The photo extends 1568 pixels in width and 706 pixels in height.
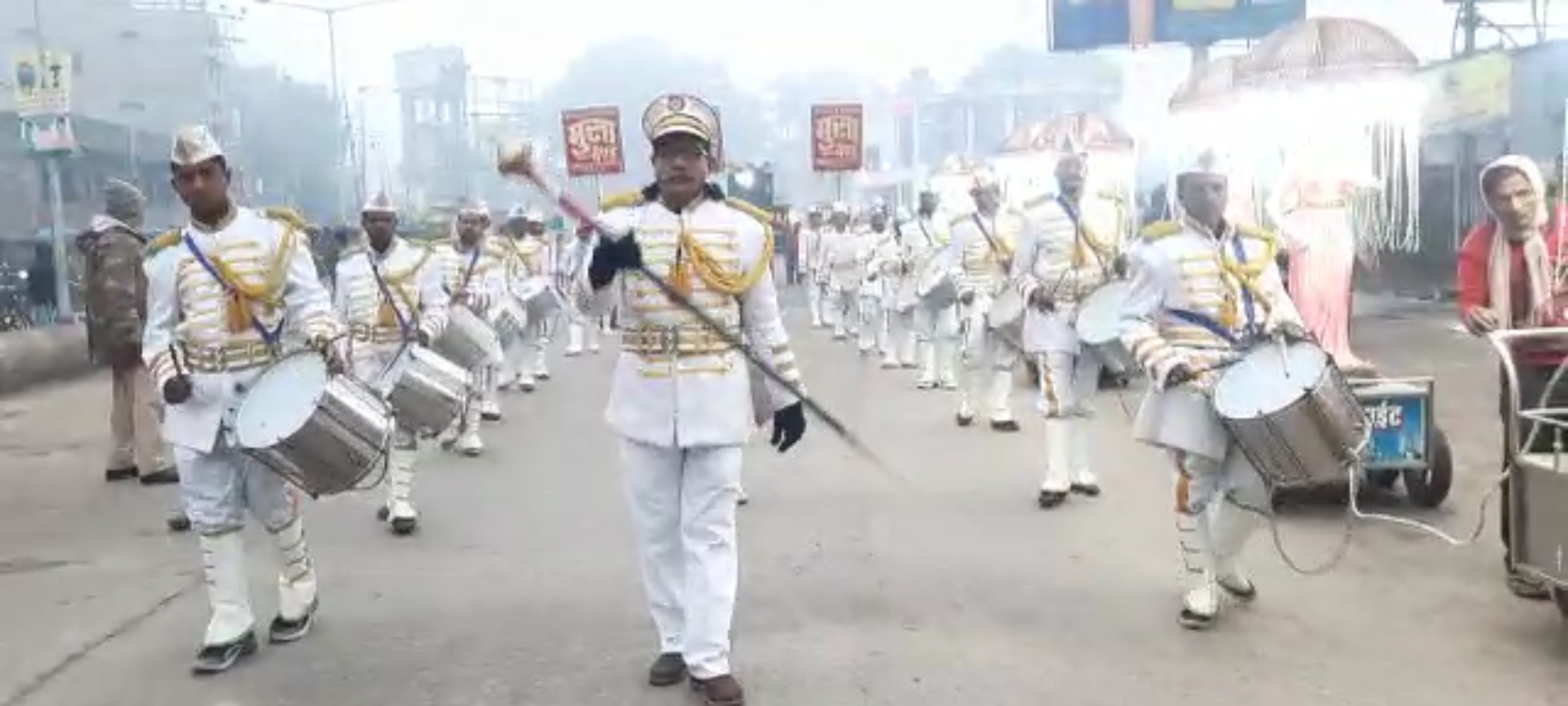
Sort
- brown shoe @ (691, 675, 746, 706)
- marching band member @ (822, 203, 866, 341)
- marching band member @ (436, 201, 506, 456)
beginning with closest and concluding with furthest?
brown shoe @ (691, 675, 746, 706) → marching band member @ (436, 201, 506, 456) → marching band member @ (822, 203, 866, 341)

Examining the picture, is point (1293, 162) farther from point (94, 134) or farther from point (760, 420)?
point (94, 134)

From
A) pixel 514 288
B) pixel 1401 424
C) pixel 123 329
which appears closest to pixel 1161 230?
pixel 1401 424

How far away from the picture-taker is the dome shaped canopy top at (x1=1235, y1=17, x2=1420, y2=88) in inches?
Answer: 616

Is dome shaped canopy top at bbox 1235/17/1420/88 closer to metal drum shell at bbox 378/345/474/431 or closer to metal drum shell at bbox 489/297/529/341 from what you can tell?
metal drum shell at bbox 489/297/529/341

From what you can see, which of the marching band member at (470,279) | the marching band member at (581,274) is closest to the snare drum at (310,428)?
the marching band member at (581,274)

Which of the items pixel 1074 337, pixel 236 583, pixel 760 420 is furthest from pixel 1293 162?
pixel 236 583

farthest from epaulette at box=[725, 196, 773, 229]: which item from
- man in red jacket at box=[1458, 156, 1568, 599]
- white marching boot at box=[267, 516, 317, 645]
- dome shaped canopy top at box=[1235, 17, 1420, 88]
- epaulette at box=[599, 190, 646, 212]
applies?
dome shaped canopy top at box=[1235, 17, 1420, 88]

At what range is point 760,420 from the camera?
211 inches

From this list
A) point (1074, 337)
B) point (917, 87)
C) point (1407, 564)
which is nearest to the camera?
point (1407, 564)

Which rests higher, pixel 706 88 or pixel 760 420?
pixel 706 88

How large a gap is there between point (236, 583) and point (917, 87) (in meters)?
52.8

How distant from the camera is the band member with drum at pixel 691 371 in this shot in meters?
5.11

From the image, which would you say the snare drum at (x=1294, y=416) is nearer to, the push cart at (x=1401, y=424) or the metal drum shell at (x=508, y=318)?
the push cart at (x=1401, y=424)

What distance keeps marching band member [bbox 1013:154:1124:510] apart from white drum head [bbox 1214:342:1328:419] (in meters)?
2.84
